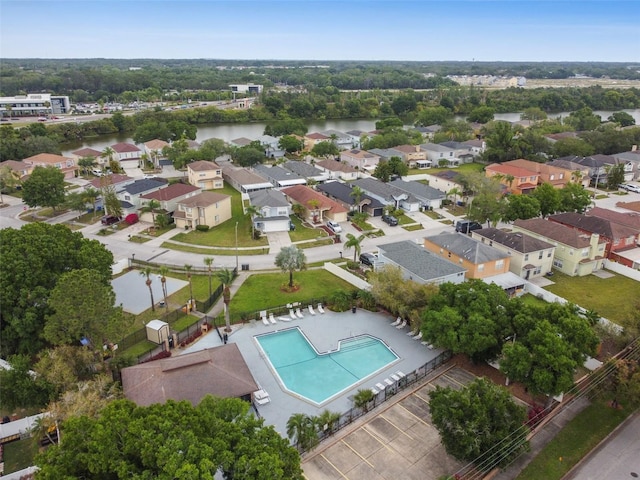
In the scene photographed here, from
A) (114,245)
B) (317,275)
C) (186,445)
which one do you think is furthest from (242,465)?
(114,245)

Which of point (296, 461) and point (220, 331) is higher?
point (296, 461)

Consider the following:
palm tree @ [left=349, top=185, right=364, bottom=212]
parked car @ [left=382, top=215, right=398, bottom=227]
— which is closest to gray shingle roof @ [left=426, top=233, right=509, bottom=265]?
parked car @ [left=382, top=215, right=398, bottom=227]

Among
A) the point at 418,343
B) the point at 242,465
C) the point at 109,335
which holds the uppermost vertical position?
the point at 242,465

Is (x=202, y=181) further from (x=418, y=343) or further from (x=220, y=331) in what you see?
(x=418, y=343)

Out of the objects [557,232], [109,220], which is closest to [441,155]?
[557,232]

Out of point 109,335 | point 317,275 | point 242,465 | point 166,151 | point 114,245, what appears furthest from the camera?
point 166,151

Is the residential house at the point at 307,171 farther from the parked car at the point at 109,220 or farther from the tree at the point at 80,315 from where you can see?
the tree at the point at 80,315

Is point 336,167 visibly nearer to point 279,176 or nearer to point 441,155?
point 279,176
